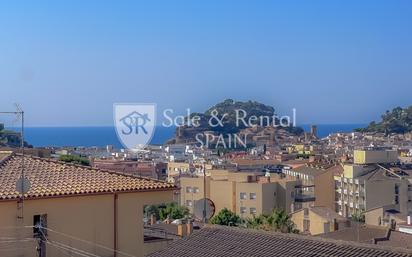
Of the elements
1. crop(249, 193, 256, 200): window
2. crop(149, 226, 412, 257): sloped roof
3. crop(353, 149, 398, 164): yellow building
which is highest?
crop(149, 226, 412, 257): sloped roof

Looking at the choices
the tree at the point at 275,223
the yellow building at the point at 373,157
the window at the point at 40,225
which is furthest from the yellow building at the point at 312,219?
the window at the point at 40,225

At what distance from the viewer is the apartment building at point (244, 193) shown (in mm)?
41375

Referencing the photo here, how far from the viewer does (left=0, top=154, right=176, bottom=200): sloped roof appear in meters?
8.45

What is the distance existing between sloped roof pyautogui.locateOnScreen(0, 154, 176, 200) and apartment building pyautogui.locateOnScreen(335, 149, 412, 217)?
31.8 metres

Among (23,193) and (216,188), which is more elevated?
(23,193)

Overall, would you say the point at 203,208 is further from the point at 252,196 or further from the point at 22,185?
the point at 252,196

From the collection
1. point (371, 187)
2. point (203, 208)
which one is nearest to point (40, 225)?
point (203, 208)

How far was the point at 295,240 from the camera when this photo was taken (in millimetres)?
7355

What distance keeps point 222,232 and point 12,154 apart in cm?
368

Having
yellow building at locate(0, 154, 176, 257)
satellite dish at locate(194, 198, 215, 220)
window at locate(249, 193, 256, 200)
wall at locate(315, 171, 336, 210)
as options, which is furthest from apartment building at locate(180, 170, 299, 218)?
yellow building at locate(0, 154, 176, 257)

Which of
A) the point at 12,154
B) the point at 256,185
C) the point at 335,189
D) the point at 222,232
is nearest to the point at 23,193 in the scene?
the point at 12,154

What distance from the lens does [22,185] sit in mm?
8016

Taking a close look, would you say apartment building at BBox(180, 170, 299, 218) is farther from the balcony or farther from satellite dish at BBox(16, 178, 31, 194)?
satellite dish at BBox(16, 178, 31, 194)

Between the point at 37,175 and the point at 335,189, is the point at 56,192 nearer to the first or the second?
the point at 37,175
